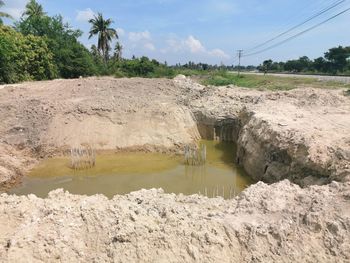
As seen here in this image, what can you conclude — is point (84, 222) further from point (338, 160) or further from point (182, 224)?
point (338, 160)

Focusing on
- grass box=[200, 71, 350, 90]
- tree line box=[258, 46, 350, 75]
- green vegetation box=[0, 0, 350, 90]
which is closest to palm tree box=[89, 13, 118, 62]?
green vegetation box=[0, 0, 350, 90]

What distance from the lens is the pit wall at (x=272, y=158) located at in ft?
27.2

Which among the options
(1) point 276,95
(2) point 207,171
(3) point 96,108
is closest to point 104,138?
(3) point 96,108

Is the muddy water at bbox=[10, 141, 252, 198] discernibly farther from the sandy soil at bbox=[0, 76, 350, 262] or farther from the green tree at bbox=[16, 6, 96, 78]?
the green tree at bbox=[16, 6, 96, 78]

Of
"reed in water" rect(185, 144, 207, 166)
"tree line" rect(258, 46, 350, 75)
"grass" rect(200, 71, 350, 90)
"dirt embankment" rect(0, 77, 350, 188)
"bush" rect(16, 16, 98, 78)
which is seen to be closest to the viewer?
"dirt embankment" rect(0, 77, 350, 188)

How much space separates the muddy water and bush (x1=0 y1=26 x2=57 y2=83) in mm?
14484

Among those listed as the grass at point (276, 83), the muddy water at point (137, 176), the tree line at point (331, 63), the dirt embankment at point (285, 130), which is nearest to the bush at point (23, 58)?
the grass at point (276, 83)

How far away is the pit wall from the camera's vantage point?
8.29 meters

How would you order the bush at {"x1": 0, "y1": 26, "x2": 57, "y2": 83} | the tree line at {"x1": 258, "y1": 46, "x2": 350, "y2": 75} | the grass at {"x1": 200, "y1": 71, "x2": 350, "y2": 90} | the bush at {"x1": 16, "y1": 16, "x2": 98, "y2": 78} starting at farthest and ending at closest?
the tree line at {"x1": 258, "y1": 46, "x2": 350, "y2": 75}, the bush at {"x1": 16, "y1": 16, "x2": 98, "y2": 78}, the grass at {"x1": 200, "y1": 71, "x2": 350, "y2": 90}, the bush at {"x1": 0, "y1": 26, "x2": 57, "y2": 83}

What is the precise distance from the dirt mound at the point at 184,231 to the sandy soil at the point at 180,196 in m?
0.02

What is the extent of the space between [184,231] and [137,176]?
693cm

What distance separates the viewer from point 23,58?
26.0 meters

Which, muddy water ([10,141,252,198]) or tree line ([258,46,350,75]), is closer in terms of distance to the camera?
muddy water ([10,141,252,198])

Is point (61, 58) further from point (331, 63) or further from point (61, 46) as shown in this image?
point (331, 63)
